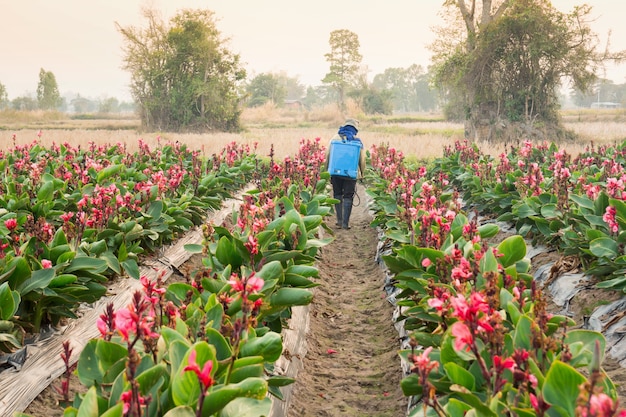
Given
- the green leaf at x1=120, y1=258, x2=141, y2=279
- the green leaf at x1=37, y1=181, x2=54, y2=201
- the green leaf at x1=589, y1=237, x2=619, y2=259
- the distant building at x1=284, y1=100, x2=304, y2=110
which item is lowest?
the green leaf at x1=120, y1=258, x2=141, y2=279

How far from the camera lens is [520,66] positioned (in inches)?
920

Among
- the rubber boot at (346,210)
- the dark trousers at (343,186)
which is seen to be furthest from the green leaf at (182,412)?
the rubber boot at (346,210)

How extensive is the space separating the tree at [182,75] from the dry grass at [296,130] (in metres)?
1.96

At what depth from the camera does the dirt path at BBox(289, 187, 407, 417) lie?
418cm

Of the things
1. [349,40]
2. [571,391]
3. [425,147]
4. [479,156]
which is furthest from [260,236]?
[349,40]

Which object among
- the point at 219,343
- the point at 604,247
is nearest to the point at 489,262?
the point at 219,343

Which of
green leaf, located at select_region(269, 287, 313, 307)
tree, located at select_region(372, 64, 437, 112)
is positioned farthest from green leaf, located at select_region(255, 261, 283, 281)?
tree, located at select_region(372, 64, 437, 112)

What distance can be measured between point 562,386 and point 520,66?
2338 cm

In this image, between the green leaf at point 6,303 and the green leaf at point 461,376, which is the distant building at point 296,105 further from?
the green leaf at point 461,376

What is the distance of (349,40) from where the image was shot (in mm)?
67562

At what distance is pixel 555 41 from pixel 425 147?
7.94 meters

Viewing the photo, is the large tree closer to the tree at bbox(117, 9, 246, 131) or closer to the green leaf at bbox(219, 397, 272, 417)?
the tree at bbox(117, 9, 246, 131)

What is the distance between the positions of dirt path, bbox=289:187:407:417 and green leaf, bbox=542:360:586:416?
7.00 feet

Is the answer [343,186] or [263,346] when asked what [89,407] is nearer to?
[263,346]
